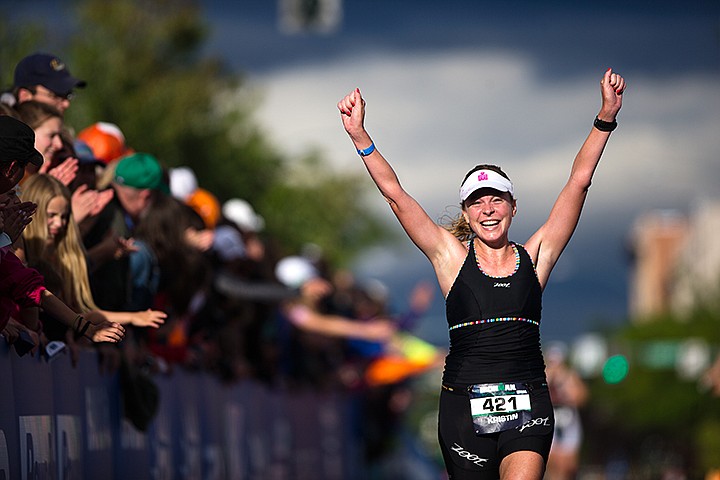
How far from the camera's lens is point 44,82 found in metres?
9.91

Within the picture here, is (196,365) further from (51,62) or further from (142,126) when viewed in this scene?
(142,126)

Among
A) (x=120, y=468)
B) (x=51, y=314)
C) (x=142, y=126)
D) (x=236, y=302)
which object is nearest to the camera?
(x=51, y=314)

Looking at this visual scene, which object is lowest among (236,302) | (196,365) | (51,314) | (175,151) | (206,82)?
(51,314)

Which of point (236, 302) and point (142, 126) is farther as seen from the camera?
point (142, 126)

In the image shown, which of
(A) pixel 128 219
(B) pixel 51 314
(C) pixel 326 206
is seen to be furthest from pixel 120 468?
(C) pixel 326 206

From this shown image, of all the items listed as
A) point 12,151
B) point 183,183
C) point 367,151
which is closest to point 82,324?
point 12,151

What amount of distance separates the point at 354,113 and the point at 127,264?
2.40 metres

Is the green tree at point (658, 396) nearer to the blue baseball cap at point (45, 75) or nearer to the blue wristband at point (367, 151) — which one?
the blue baseball cap at point (45, 75)

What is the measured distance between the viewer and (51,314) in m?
7.82

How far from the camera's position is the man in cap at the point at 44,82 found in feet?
32.5

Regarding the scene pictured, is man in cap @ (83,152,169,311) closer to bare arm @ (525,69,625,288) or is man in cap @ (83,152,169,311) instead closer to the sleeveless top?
the sleeveless top

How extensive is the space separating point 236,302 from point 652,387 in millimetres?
66731

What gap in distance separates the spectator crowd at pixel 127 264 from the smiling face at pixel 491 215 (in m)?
1.74

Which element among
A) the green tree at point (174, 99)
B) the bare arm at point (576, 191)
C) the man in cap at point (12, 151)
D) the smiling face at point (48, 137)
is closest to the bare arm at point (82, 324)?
the man in cap at point (12, 151)
